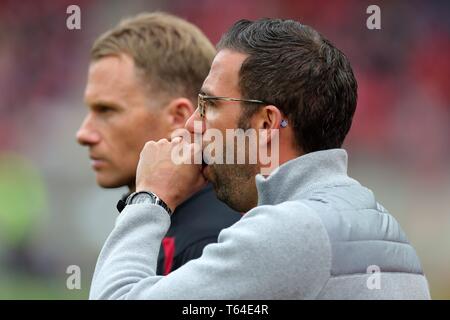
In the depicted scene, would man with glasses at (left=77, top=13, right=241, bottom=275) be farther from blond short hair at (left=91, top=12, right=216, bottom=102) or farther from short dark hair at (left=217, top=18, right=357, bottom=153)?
short dark hair at (left=217, top=18, right=357, bottom=153)

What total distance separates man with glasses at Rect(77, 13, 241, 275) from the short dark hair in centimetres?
131

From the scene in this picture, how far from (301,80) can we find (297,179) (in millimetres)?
274

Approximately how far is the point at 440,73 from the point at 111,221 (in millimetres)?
3756

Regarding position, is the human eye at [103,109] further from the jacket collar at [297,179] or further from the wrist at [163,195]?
the jacket collar at [297,179]

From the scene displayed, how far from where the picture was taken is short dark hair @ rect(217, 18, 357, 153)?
2.29 m

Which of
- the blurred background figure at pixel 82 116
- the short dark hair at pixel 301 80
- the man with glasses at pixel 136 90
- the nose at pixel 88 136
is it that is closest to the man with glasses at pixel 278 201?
the short dark hair at pixel 301 80

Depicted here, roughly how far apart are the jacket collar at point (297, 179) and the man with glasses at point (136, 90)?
141 centimetres

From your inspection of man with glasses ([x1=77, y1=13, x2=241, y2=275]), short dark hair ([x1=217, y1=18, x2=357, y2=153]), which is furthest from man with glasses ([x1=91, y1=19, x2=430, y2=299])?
man with glasses ([x1=77, y1=13, x2=241, y2=275])

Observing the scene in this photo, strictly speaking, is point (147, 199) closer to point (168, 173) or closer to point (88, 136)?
point (168, 173)

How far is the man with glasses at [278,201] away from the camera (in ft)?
6.44

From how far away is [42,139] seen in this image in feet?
29.8

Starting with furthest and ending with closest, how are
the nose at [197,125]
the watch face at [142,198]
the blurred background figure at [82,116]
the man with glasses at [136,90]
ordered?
the blurred background figure at [82,116] → the man with glasses at [136,90] → the nose at [197,125] → the watch face at [142,198]

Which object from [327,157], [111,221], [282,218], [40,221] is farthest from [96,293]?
[40,221]

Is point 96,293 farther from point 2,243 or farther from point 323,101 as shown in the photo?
point 2,243
